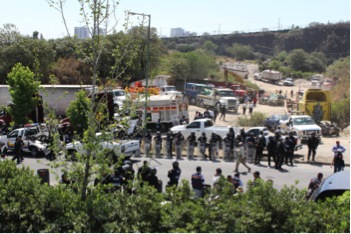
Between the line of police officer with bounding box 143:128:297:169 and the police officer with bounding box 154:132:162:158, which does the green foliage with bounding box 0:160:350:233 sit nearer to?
the line of police officer with bounding box 143:128:297:169

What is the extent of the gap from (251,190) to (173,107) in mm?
23350

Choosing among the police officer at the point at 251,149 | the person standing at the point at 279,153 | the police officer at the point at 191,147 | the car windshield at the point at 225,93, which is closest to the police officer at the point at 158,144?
the police officer at the point at 191,147

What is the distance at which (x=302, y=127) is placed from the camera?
93.5 feet

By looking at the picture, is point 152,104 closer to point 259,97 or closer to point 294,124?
point 294,124

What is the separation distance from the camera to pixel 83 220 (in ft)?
25.5

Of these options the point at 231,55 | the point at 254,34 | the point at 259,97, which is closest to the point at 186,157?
the point at 259,97

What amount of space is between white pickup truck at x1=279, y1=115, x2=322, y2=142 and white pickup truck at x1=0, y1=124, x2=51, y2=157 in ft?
43.8

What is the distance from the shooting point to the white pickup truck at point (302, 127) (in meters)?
27.9

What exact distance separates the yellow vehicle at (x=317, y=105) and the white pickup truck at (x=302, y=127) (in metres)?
A: 3.55

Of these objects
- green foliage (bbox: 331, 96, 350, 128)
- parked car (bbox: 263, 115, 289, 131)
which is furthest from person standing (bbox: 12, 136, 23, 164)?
green foliage (bbox: 331, 96, 350, 128)

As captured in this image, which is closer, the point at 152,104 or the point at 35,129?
the point at 35,129

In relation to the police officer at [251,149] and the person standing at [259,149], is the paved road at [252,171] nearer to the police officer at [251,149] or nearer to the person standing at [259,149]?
the person standing at [259,149]

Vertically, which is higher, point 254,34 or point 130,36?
point 254,34

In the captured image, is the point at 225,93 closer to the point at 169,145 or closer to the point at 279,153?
the point at 169,145
